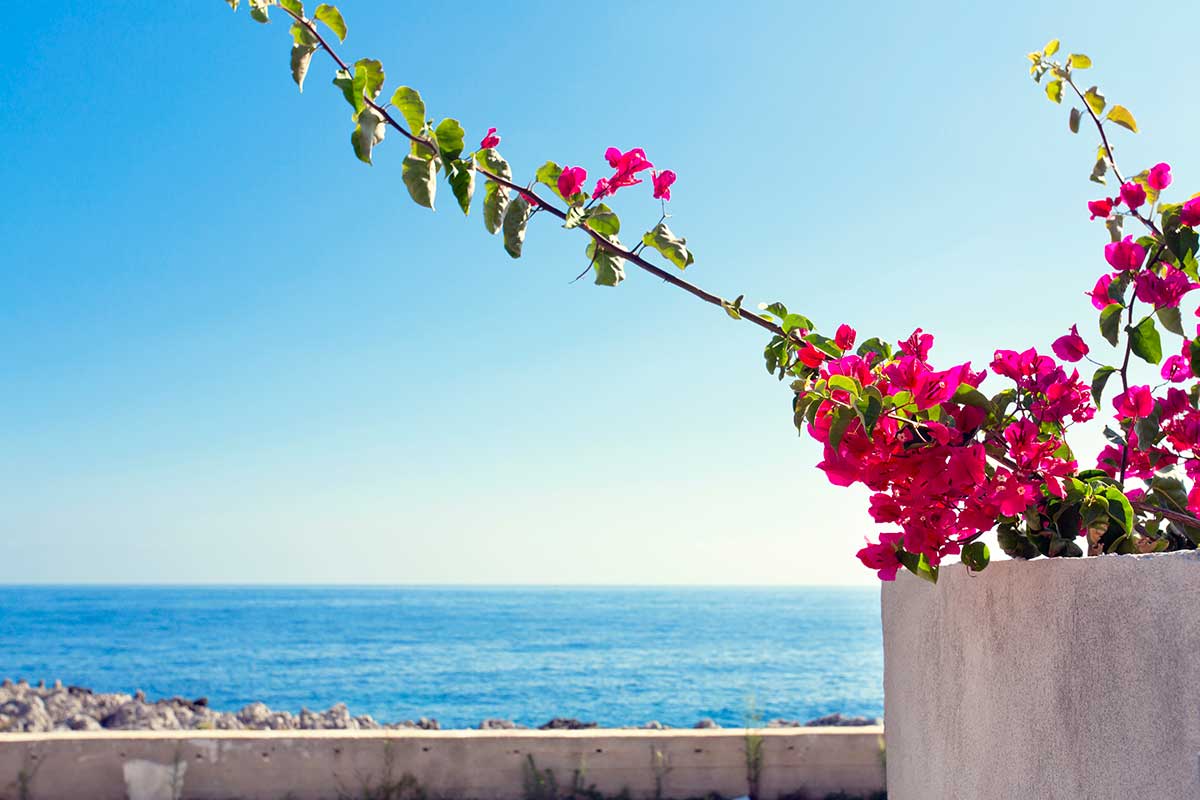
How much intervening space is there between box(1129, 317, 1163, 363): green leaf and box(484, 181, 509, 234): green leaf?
98cm

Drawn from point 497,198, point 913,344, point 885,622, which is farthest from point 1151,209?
point 885,622

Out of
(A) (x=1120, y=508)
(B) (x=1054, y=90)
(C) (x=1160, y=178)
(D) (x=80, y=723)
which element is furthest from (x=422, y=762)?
(D) (x=80, y=723)

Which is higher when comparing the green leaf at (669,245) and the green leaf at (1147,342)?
the green leaf at (669,245)

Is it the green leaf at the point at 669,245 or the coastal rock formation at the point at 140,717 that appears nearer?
the green leaf at the point at 669,245

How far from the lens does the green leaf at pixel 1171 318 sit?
135cm

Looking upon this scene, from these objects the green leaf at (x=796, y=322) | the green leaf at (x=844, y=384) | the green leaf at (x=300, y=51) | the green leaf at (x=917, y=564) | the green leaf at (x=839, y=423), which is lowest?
the green leaf at (x=917, y=564)

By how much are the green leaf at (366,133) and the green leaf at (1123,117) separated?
4.30ft

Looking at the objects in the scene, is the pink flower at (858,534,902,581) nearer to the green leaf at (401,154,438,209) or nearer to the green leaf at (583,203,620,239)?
the green leaf at (583,203,620,239)

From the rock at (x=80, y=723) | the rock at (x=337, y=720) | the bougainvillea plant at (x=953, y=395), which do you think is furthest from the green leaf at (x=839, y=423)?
the rock at (x=337, y=720)

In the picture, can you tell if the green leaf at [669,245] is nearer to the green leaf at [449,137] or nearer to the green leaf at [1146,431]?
the green leaf at [449,137]

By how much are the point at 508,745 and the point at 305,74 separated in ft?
13.7

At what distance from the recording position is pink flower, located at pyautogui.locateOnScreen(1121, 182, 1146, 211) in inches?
59.7

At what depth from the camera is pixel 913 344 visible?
1572mm

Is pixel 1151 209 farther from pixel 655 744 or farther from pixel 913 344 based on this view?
pixel 655 744
